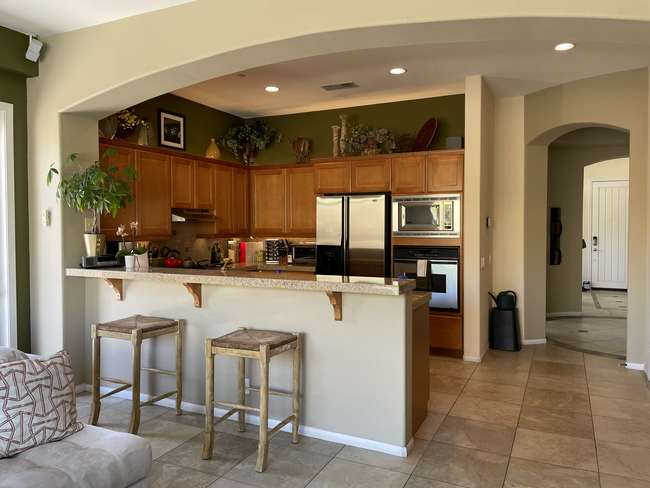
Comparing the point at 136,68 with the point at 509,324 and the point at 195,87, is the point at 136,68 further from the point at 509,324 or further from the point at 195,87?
the point at 509,324

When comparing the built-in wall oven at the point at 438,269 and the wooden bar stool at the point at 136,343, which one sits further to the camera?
the built-in wall oven at the point at 438,269

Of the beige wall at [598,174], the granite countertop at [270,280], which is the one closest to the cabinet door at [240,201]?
the granite countertop at [270,280]

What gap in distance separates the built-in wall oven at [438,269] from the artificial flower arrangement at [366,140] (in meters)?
1.22

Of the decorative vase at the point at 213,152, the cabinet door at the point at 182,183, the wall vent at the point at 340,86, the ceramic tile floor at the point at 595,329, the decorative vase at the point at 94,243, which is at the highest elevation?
the wall vent at the point at 340,86

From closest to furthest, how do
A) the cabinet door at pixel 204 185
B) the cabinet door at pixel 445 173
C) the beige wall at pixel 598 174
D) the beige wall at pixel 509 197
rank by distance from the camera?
1. the cabinet door at pixel 445 173
2. the cabinet door at pixel 204 185
3. the beige wall at pixel 509 197
4. the beige wall at pixel 598 174

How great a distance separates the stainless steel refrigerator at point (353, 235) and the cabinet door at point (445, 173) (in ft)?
1.76

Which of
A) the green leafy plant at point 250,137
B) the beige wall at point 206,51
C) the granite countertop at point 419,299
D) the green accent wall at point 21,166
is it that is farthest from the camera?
the green leafy plant at point 250,137

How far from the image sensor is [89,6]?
11.1 feet

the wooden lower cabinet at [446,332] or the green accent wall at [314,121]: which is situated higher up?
the green accent wall at [314,121]

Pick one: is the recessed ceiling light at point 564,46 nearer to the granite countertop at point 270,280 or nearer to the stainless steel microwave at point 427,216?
the stainless steel microwave at point 427,216

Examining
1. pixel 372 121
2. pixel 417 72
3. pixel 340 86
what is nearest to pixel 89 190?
pixel 340 86

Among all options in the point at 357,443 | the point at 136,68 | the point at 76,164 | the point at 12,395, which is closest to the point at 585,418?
the point at 357,443

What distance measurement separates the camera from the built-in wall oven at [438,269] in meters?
5.15

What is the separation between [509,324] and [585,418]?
1.98 m
